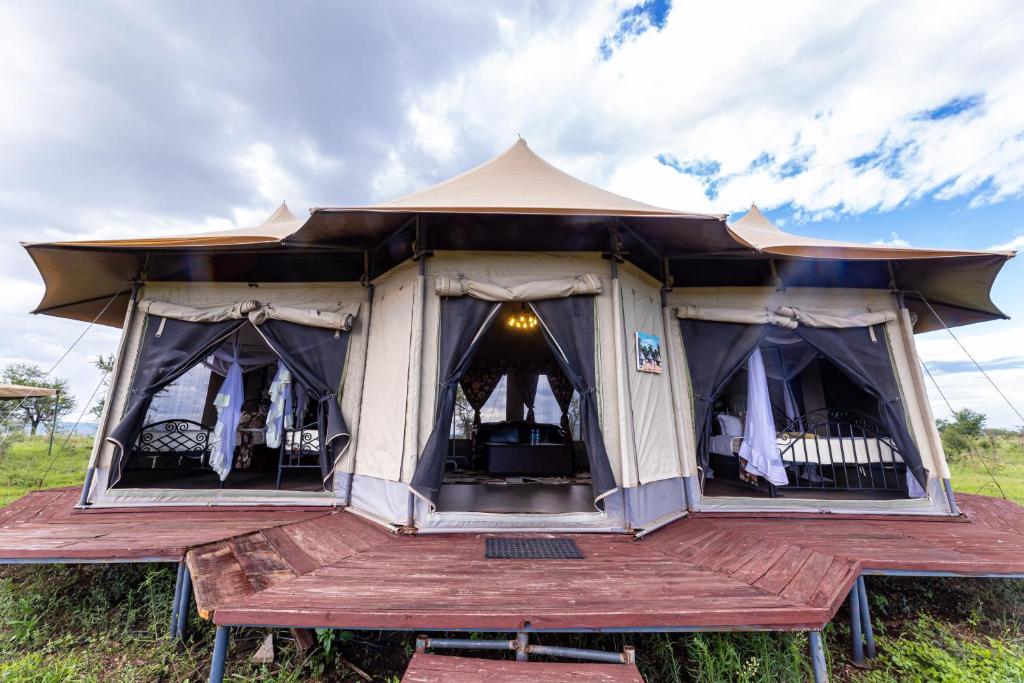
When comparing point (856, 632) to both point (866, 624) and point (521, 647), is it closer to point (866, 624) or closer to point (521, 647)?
point (866, 624)

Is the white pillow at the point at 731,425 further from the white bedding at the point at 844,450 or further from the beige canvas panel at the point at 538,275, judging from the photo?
the beige canvas panel at the point at 538,275

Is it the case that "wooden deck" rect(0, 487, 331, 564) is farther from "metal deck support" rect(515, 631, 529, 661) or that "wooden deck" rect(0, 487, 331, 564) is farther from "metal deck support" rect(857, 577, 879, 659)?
"metal deck support" rect(857, 577, 879, 659)

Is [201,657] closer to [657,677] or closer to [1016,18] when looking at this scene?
[657,677]

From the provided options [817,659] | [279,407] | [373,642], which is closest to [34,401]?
[279,407]

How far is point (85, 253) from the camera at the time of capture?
375 centimetres

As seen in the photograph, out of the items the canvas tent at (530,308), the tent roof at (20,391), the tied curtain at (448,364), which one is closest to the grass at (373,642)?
the canvas tent at (530,308)

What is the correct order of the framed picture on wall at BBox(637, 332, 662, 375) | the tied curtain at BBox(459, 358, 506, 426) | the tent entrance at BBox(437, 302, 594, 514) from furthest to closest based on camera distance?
the tied curtain at BBox(459, 358, 506, 426) < the tent entrance at BBox(437, 302, 594, 514) < the framed picture on wall at BBox(637, 332, 662, 375)

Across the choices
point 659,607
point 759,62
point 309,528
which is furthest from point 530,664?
point 759,62

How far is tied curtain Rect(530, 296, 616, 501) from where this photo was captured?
309 cm

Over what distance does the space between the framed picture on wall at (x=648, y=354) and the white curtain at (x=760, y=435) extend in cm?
146

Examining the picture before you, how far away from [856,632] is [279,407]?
5470 mm

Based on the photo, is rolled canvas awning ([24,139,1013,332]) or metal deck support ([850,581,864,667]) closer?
metal deck support ([850,581,864,667])

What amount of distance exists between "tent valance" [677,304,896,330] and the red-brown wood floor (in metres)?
2.05

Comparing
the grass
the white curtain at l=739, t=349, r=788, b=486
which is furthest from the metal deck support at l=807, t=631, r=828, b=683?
the white curtain at l=739, t=349, r=788, b=486
